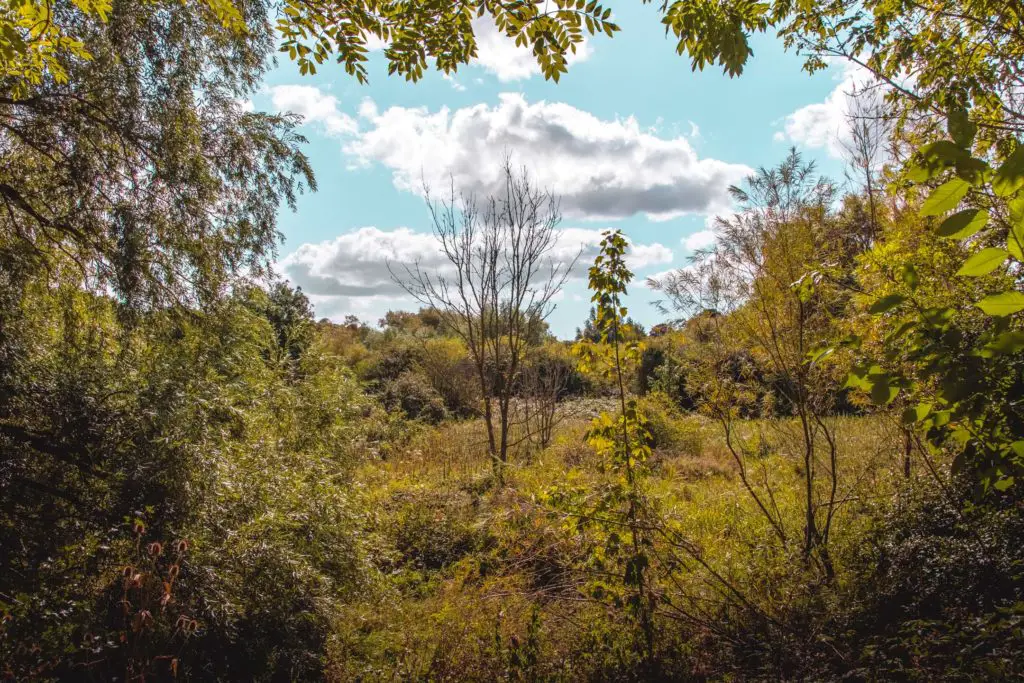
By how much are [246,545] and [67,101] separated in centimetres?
390

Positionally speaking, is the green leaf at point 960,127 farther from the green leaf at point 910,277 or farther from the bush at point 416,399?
the bush at point 416,399

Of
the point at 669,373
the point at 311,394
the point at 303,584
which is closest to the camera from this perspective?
the point at 303,584

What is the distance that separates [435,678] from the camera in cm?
413

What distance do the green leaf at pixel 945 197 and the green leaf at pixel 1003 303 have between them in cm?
19

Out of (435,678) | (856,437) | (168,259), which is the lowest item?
(435,678)

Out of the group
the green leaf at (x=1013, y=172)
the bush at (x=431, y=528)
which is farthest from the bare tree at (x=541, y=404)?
the green leaf at (x=1013, y=172)

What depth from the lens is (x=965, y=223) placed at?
42.9 inches

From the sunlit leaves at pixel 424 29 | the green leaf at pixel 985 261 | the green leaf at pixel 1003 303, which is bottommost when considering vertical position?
the green leaf at pixel 1003 303

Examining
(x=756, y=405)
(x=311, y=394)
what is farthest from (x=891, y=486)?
(x=311, y=394)

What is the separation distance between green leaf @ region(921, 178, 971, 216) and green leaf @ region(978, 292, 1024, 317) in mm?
193

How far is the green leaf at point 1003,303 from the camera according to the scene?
3.61 ft

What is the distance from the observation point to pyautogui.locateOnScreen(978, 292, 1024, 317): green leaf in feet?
3.61

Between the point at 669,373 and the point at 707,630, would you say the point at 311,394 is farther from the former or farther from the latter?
the point at 669,373

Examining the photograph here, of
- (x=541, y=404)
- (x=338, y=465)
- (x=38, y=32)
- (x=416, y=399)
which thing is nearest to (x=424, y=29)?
(x=38, y=32)
